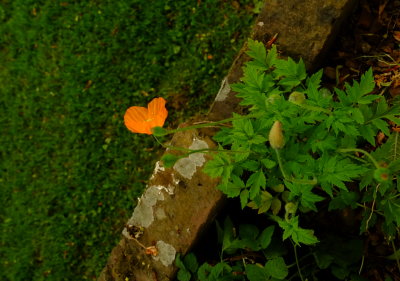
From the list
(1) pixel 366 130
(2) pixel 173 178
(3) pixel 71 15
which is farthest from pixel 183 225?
(3) pixel 71 15

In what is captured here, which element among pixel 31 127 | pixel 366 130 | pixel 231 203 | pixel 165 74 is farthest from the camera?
pixel 31 127

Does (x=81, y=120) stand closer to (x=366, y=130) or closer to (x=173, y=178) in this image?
(x=173, y=178)

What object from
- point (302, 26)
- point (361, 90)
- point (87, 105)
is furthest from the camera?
point (87, 105)

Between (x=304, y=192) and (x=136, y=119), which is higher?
(x=136, y=119)

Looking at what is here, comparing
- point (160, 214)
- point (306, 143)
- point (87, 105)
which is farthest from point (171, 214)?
point (87, 105)

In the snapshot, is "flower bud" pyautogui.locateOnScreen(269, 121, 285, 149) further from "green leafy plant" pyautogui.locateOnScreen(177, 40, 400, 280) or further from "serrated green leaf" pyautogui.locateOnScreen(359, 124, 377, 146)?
"serrated green leaf" pyautogui.locateOnScreen(359, 124, 377, 146)

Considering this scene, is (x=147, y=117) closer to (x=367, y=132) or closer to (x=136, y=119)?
(x=136, y=119)

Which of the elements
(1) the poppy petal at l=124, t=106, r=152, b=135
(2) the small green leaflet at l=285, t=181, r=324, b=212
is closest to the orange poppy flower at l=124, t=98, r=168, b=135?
(1) the poppy petal at l=124, t=106, r=152, b=135
